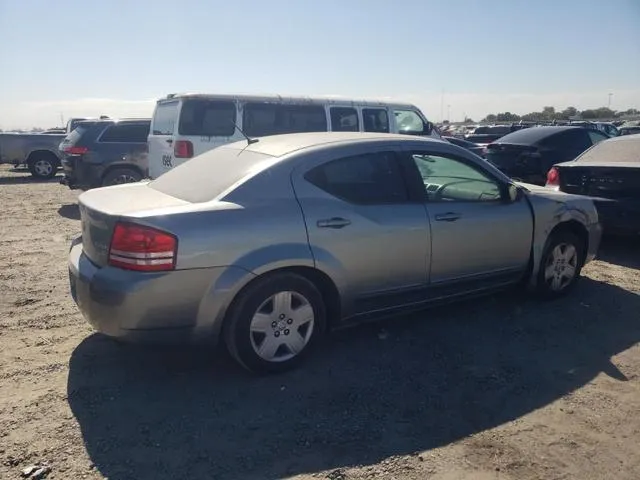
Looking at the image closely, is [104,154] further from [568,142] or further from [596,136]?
[596,136]

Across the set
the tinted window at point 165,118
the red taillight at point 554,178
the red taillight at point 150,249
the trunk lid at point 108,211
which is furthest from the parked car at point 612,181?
the tinted window at point 165,118

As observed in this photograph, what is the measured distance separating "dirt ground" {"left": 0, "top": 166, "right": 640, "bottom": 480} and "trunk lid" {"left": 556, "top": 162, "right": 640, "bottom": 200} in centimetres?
204

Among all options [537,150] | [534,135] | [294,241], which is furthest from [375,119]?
[294,241]

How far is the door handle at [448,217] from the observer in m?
4.10

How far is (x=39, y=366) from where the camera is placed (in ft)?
11.9

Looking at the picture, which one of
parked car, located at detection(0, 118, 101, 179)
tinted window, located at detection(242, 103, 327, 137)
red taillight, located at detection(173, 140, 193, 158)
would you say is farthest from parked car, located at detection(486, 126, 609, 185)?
parked car, located at detection(0, 118, 101, 179)

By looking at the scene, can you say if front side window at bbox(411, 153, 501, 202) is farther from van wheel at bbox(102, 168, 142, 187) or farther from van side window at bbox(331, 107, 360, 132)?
van wheel at bbox(102, 168, 142, 187)

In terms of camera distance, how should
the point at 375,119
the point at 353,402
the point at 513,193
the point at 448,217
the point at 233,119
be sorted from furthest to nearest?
the point at 375,119
the point at 233,119
the point at 513,193
the point at 448,217
the point at 353,402

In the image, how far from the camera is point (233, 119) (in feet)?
26.7

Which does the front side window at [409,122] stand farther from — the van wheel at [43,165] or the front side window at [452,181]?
the van wheel at [43,165]

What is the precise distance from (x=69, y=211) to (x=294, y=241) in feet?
26.9

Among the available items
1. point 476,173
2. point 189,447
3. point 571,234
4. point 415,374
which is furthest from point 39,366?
point 571,234

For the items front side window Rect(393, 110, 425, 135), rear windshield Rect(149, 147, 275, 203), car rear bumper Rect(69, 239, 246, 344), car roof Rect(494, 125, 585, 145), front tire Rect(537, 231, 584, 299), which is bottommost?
front tire Rect(537, 231, 584, 299)

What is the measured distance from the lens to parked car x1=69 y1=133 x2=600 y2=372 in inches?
123
